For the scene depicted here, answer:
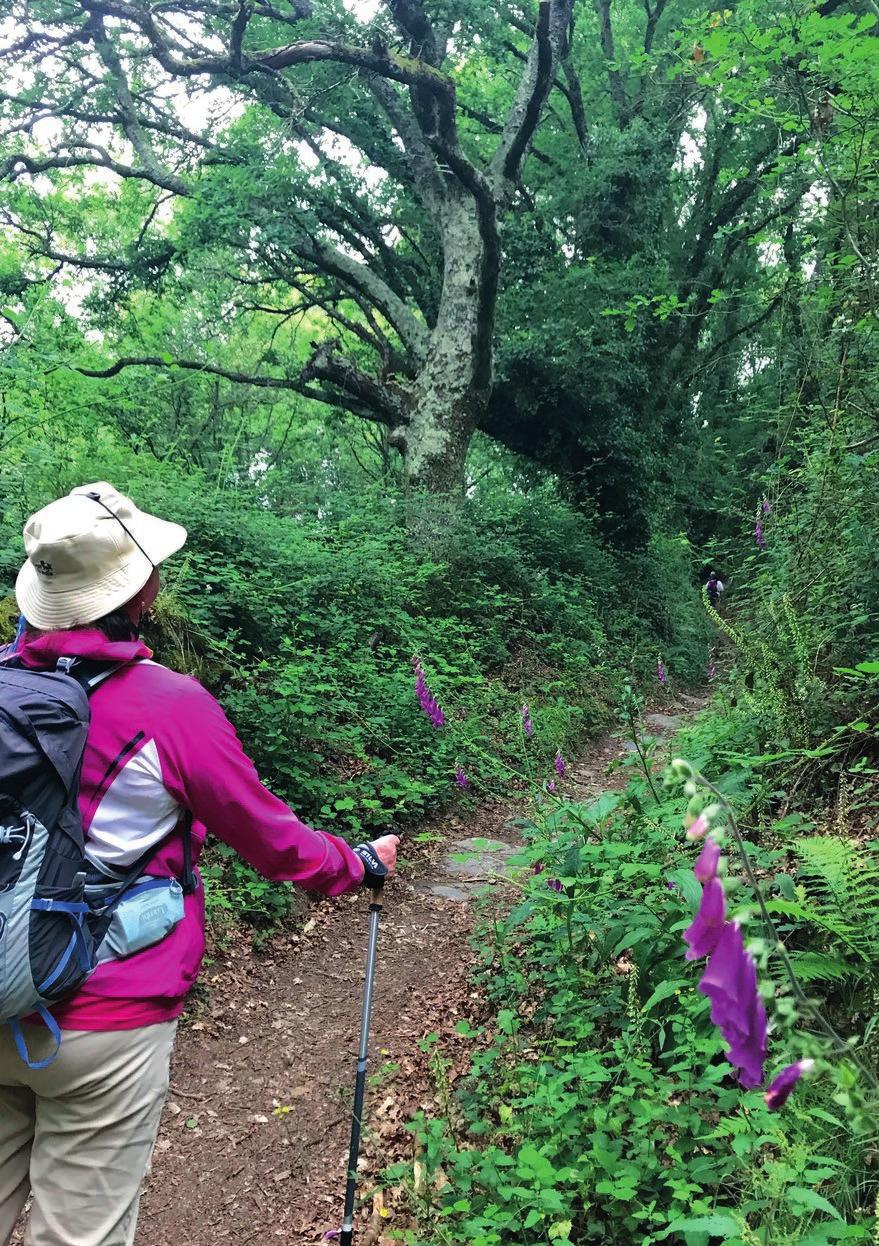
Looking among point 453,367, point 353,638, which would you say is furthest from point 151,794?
point 453,367

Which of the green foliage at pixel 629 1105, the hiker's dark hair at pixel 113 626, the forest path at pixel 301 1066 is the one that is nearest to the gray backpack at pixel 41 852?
the hiker's dark hair at pixel 113 626

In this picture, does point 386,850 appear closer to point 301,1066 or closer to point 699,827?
point 699,827

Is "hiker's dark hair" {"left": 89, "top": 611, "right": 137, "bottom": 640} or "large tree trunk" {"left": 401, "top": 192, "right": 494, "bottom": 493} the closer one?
"hiker's dark hair" {"left": 89, "top": 611, "right": 137, "bottom": 640}

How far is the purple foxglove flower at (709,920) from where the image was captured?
1178 millimetres

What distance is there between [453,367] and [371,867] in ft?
36.1

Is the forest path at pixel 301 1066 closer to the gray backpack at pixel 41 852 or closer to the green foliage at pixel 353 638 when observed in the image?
the green foliage at pixel 353 638

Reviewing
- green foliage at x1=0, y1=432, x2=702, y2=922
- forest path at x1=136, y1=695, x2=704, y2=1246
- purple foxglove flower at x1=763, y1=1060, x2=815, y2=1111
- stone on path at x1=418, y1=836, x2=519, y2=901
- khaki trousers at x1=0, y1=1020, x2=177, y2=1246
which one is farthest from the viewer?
green foliage at x1=0, y1=432, x2=702, y2=922

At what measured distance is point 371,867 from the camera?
7.67 ft

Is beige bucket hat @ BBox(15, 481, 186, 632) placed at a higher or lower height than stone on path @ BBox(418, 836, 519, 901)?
higher

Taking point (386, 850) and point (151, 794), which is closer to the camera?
point (151, 794)

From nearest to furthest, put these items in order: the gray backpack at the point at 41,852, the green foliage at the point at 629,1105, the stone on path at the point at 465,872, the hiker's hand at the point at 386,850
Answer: the gray backpack at the point at 41,852, the green foliage at the point at 629,1105, the hiker's hand at the point at 386,850, the stone on path at the point at 465,872

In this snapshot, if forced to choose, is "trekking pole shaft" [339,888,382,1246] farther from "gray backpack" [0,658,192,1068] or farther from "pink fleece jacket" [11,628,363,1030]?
"gray backpack" [0,658,192,1068]

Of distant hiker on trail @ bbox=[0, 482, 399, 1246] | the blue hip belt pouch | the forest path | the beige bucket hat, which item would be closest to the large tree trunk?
the forest path

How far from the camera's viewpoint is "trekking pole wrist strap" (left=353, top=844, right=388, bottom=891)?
7.64 ft
